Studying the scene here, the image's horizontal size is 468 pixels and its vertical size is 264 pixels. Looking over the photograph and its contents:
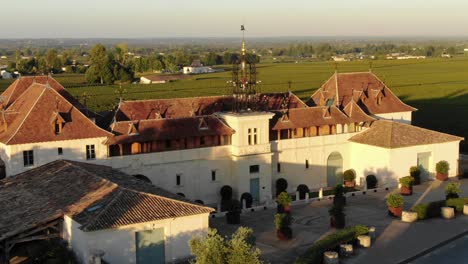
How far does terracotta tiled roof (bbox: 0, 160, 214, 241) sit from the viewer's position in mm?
30047

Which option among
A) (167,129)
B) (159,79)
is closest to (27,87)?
(167,129)

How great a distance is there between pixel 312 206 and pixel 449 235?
990cm

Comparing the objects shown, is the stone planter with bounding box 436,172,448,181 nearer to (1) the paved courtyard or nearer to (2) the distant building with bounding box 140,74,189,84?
(1) the paved courtyard

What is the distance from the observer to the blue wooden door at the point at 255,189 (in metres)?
46.1

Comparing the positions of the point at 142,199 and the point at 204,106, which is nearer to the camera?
the point at 142,199

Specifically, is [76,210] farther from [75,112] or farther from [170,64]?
[170,64]

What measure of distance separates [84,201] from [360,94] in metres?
31.2

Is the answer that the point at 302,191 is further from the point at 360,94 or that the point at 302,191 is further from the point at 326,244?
the point at 326,244

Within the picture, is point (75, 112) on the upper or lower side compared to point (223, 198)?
upper

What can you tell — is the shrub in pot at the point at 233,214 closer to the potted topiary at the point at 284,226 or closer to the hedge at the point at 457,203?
the potted topiary at the point at 284,226

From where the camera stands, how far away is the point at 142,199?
3164 centimetres

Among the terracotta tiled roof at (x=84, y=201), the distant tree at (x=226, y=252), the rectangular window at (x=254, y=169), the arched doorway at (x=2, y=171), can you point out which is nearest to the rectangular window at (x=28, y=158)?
the arched doorway at (x=2, y=171)

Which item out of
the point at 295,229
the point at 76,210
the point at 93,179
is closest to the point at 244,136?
the point at 295,229

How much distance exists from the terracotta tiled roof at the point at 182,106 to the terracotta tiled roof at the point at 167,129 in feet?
9.53
